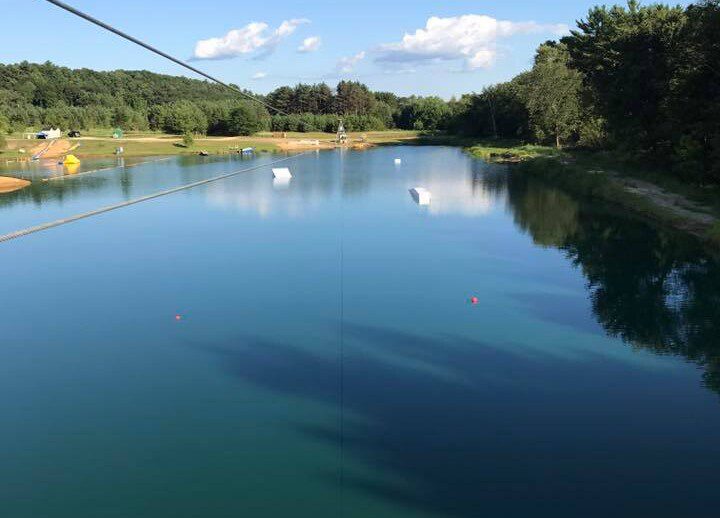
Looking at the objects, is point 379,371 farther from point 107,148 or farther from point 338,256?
point 107,148

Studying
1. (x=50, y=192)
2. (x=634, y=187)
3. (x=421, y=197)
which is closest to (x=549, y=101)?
(x=634, y=187)

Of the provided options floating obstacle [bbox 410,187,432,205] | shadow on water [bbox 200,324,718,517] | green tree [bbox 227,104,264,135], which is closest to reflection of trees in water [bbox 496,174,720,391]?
shadow on water [bbox 200,324,718,517]

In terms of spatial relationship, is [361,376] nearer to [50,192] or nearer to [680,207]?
[680,207]

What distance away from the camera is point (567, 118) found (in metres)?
62.2

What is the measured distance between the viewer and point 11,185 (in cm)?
4728

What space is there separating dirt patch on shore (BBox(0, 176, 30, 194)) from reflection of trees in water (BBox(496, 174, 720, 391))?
39.0 metres

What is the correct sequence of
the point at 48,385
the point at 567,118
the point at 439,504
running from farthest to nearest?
the point at 567,118
the point at 48,385
the point at 439,504

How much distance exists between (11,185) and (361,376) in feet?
151

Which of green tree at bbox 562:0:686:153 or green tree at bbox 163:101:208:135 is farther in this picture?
green tree at bbox 163:101:208:135

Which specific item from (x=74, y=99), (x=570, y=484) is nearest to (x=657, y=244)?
(x=570, y=484)

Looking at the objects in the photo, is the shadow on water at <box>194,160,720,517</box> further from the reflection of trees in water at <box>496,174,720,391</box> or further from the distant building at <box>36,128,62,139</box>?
the distant building at <box>36,128,62,139</box>

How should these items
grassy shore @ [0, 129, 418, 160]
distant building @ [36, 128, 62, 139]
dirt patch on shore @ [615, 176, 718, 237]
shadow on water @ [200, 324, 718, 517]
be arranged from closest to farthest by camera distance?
shadow on water @ [200, 324, 718, 517]
dirt patch on shore @ [615, 176, 718, 237]
grassy shore @ [0, 129, 418, 160]
distant building @ [36, 128, 62, 139]

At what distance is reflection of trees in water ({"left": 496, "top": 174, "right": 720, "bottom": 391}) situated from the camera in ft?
48.2

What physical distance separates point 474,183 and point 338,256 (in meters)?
25.5
